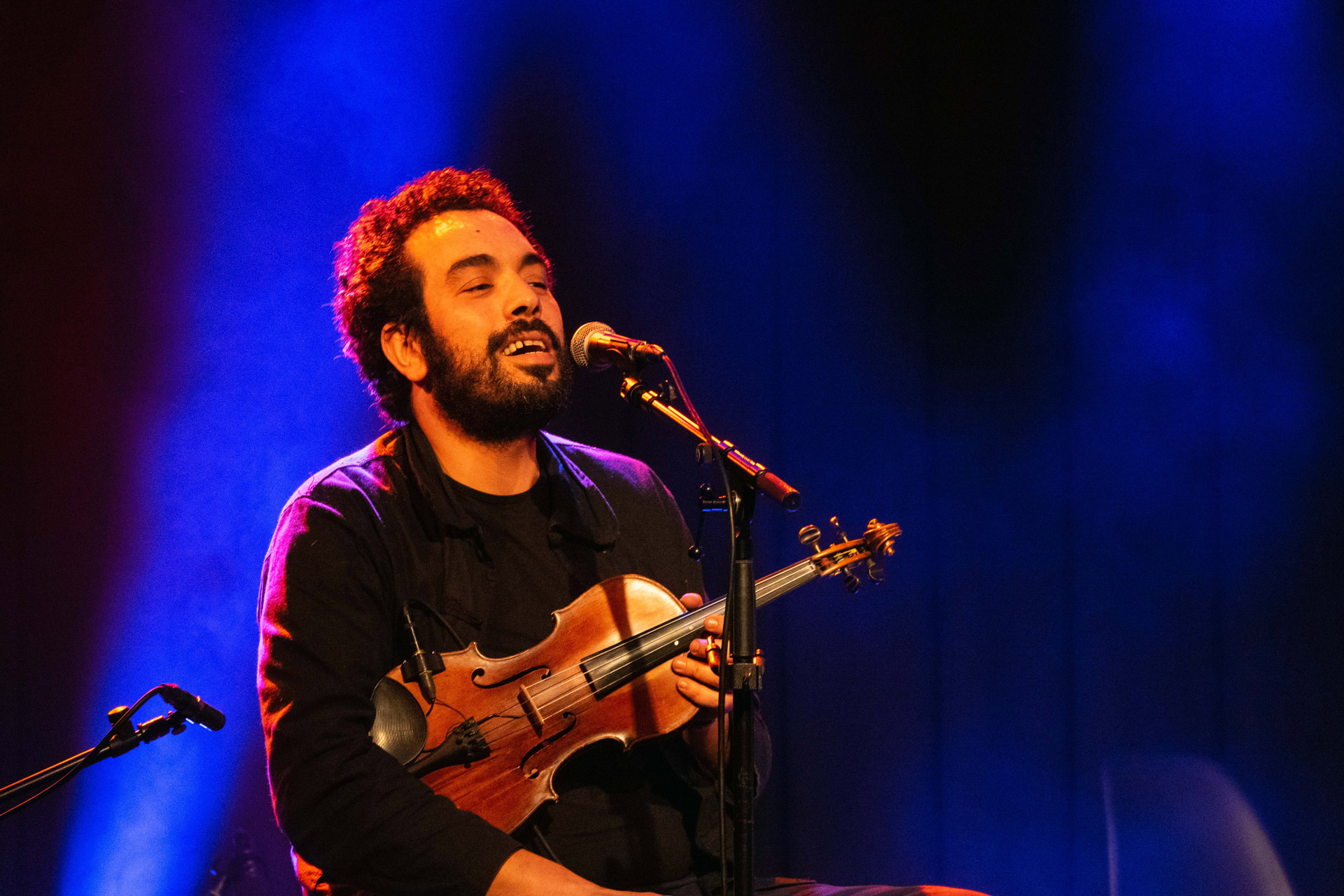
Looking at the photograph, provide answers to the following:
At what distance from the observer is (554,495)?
2.45 metres

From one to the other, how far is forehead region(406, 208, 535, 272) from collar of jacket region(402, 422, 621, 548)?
45cm

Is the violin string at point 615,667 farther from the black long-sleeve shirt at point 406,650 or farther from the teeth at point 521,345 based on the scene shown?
the teeth at point 521,345

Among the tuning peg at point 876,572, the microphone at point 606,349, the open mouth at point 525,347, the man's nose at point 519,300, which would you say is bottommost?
the tuning peg at point 876,572

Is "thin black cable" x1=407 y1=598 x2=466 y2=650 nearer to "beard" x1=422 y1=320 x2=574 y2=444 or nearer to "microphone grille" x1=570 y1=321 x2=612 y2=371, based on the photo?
"beard" x1=422 y1=320 x2=574 y2=444

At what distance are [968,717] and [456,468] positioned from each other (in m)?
2.08

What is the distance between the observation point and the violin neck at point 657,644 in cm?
204

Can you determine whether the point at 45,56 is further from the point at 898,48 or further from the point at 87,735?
the point at 898,48

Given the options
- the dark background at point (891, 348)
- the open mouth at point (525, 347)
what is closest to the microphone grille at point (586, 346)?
the open mouth at point (525, 347)

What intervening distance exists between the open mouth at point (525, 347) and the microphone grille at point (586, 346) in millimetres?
479

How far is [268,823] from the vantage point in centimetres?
333

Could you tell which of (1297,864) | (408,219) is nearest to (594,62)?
(408,219)

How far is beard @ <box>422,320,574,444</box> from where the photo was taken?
233cm

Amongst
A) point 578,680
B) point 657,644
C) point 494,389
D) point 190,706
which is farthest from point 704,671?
point 190,706

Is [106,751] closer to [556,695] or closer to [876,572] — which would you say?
[556,695]
